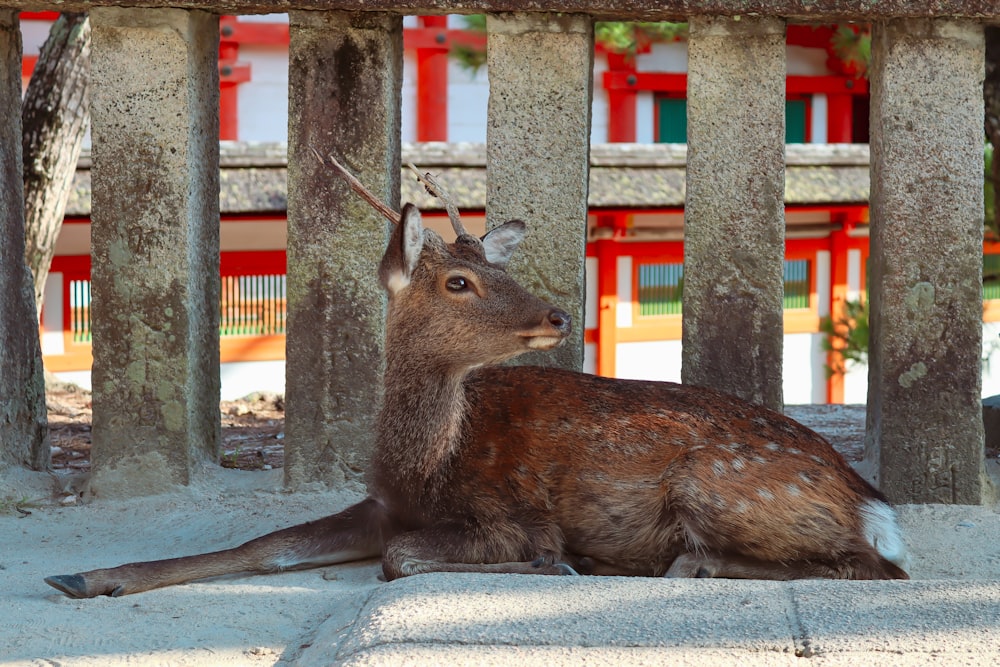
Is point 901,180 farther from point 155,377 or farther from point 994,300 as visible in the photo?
point 994,300

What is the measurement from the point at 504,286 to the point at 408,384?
1.41 feet

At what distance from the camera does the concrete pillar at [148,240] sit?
483 centimetres

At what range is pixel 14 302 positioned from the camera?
5074 millimetres

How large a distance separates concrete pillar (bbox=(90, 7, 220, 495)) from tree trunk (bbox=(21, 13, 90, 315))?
2941 mm

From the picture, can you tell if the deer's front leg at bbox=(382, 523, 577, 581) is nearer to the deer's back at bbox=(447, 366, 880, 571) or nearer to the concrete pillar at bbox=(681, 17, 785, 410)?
the deer's back at bbox=(447, 366, 880, 571)

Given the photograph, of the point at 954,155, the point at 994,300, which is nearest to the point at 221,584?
the point at 954,155

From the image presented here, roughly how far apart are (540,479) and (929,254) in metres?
1.63

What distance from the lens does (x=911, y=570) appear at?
4238 mm

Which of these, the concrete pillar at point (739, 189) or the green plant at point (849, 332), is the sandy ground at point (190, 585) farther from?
the green plant at point (849, 332)

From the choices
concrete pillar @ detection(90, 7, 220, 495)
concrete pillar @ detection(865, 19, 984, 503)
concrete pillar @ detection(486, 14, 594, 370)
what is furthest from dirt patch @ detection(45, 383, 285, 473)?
concrete pillar @ detection(865, 19, 984, 503)

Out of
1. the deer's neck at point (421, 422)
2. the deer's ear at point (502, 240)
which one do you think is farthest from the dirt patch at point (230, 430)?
the deer's ear at point (502, 240)

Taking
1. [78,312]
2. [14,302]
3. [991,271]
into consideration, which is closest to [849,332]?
[991,271]

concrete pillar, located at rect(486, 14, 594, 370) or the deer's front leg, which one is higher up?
concrete pillar, located at rect(486, 14, 594, 370)

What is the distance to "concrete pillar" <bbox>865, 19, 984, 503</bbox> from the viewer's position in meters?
4.76
